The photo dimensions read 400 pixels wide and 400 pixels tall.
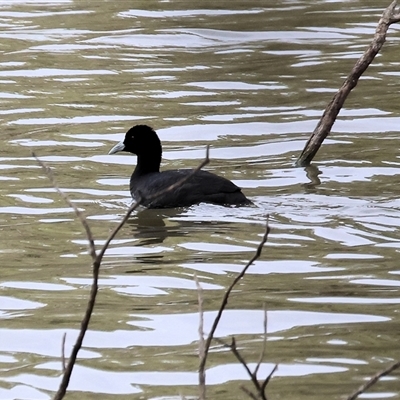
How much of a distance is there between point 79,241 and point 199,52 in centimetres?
862

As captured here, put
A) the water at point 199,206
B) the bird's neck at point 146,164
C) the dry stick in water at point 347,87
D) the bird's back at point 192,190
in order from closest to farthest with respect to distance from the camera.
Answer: the water at point 199,206 < the bird's back at point 192,190 < the dry stick in water at point 347,87 < the bird's neck at point 146,164

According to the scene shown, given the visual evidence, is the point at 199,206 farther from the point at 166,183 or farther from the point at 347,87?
the point at 347,87

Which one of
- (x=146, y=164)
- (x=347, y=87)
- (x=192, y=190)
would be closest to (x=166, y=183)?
(x=192, y=190)

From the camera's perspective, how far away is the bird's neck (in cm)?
1180

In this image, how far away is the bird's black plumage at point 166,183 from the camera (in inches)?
416

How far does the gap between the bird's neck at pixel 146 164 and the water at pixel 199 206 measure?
222 mm

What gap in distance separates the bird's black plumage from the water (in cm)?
14

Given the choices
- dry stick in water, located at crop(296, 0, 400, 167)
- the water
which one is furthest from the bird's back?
dry stick in water, located at crop(296, 0, 400, 167)

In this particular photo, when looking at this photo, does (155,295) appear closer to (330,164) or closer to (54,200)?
(54,200)

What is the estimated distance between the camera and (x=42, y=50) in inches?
707

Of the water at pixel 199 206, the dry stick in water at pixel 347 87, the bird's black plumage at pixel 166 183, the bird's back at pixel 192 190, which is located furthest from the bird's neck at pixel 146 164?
the dry stick in water at pixel 347 87

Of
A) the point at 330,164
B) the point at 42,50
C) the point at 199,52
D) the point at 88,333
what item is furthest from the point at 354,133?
the point at 88,333

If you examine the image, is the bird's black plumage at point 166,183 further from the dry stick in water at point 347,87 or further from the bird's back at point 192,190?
the dry stick in water at point 347,87

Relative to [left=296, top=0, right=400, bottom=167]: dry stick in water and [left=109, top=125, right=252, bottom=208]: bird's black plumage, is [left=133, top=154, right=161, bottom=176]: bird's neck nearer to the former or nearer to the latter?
[left=109, top=125, right=252, bottom=208]: bird's black plumage
